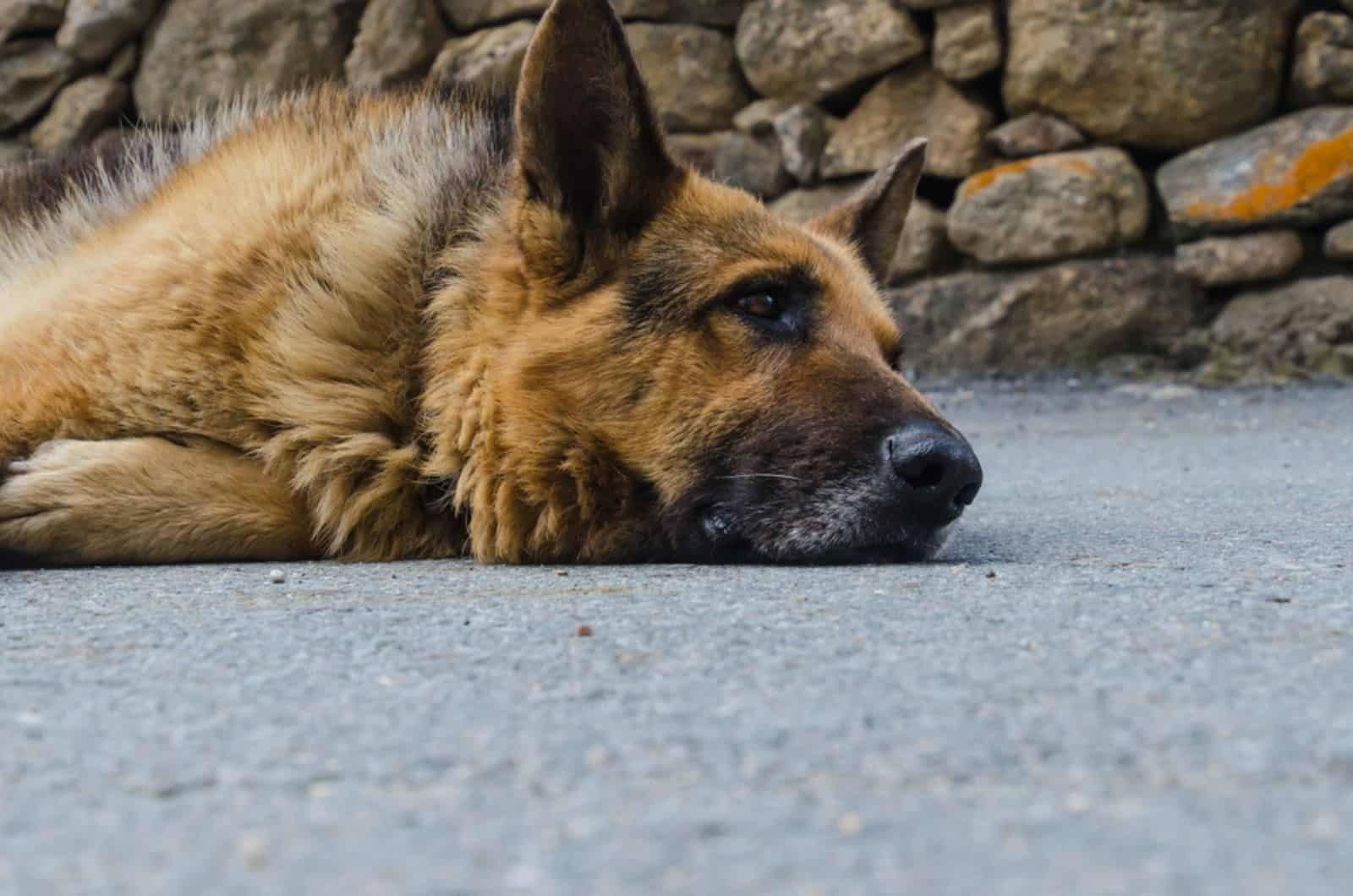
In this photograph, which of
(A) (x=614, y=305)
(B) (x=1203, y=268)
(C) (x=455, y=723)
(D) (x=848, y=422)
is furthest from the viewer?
(B) (x=1203, y=268)

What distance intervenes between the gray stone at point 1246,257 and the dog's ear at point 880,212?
14.2 ft

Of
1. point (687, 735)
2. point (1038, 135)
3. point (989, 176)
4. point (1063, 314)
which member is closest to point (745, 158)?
point (989, 176)

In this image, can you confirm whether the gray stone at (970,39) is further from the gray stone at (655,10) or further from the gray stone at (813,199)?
the gray stone at (655,10)

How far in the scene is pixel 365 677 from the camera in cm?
169

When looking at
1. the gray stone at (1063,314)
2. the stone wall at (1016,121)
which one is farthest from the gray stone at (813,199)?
the gray stone at (1063,314)

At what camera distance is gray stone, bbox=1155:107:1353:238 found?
25.2 feet

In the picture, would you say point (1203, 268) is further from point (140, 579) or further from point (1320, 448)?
point (140, 579)

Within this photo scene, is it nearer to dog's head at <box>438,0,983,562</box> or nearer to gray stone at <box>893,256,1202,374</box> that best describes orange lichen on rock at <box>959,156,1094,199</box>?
gray stone at <box>893,256,1202,374</box>

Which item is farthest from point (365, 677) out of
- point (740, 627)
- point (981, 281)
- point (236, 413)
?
point (981, 281)

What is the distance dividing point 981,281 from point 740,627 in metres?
6.69

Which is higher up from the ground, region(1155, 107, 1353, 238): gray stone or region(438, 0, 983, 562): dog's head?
region(438, 0, 983, 562): dog's head

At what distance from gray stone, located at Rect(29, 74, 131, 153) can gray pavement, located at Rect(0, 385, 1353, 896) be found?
25.2 ft

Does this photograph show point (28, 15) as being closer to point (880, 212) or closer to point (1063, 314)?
point (1063, 314)

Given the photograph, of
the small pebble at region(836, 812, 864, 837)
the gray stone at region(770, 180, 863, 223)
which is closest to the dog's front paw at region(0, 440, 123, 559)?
the small pebble at region(836, 812, 864, 837)
